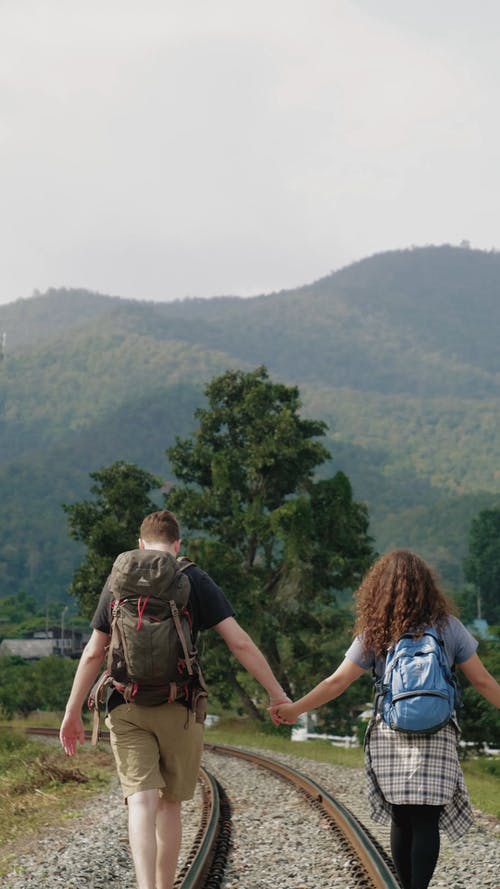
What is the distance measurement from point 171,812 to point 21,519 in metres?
180

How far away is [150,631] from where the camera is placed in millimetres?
5723

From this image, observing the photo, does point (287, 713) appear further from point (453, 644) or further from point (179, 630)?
point (453, 644)

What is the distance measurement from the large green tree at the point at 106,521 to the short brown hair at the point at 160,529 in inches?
1380

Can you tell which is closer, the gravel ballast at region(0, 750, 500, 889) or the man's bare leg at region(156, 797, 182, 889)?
the man's bare leg at region(156, 797, 182, 889)

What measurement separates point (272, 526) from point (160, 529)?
32.7m

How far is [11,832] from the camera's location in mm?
11625

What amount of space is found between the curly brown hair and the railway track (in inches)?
101

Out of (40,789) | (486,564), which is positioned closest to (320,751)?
(40,789)

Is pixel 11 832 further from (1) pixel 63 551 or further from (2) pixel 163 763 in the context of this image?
(1) pixel 63 551

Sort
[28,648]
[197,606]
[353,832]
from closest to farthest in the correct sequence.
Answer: [197,606] → [353,832] → [28,648]

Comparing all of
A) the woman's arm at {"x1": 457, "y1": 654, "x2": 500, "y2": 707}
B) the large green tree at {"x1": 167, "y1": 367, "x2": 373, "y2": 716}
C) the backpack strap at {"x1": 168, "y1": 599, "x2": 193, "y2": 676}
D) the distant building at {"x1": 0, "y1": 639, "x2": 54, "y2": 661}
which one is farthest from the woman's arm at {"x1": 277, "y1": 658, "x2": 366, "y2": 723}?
the distant building at {"x1": 0, "y1": 639, "x2": 54, "y2": 661}

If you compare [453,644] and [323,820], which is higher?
[453,644]

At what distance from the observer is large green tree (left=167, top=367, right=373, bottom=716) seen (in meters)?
38.4

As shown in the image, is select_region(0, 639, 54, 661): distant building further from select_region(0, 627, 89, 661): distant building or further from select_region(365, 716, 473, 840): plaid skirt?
select_region(365, 716, 473, 840): plaid skirt
